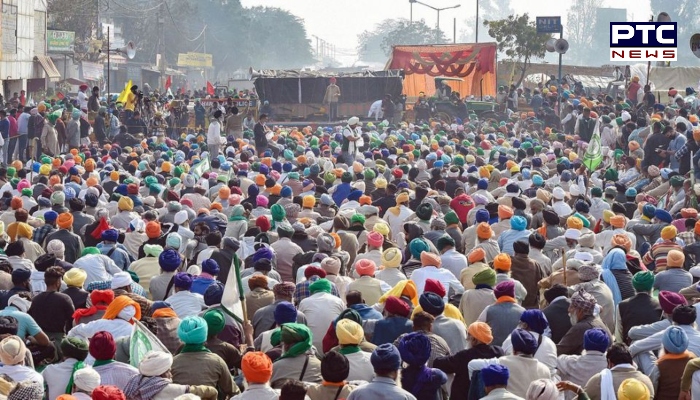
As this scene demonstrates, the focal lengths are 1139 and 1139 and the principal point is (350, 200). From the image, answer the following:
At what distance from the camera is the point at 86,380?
7250 mm

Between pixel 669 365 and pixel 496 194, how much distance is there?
31.5 ft

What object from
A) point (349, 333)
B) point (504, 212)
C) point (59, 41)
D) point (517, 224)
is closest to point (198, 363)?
point (349, 333)

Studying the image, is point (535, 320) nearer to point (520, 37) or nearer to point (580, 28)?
point (520, 37)

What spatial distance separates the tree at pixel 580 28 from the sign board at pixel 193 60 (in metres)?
83.7

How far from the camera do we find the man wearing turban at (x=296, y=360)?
8016 millimetres

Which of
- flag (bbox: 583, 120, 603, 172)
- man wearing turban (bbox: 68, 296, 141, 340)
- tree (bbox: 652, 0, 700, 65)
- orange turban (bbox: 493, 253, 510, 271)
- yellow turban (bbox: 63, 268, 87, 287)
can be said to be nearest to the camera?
man wearing turban (bbox: 68, 296, 141, 340)

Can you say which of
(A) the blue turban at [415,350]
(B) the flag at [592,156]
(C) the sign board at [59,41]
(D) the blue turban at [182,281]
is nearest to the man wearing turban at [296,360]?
(A) the blue turban at [415,350]

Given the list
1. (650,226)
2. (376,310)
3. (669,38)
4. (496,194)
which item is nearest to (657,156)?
(496,194)

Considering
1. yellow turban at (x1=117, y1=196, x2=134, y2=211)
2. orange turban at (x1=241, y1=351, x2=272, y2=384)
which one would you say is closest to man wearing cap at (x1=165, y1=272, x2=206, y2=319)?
orange turban at (x1=241, y1=351, x2=272, y2=384)

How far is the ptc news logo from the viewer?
37000 millimetres

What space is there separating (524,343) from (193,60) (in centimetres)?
8545

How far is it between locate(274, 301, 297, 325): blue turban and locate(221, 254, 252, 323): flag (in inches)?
22.9

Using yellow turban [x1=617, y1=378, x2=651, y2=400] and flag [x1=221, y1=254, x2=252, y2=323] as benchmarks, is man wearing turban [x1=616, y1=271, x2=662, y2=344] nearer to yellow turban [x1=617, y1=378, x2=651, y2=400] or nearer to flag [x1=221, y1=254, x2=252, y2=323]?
yellow turban [x1=617, y1=378, x2=651, y2=400]

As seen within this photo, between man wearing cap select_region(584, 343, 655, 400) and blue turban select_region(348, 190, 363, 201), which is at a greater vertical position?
blue turban select_region(348, 190, 363, 201)
